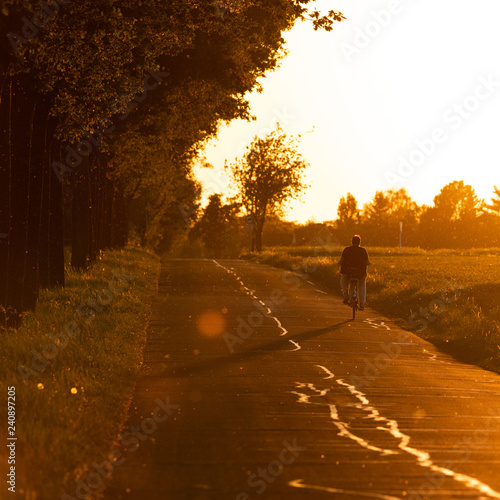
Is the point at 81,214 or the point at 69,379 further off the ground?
the point at 81,214

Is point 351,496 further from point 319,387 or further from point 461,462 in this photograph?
point 319,387

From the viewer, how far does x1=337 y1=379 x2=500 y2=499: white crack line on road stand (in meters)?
7.68

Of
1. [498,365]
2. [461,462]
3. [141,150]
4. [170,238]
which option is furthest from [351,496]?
[170,238]

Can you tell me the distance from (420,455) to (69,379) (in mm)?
4894

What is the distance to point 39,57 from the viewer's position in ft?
52.2

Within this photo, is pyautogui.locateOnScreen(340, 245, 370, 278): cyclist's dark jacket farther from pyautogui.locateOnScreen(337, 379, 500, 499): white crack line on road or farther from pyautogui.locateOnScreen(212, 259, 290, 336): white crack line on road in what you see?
pyautogui.locateOnScreen(337, 379, 500, 499): white crack line on road

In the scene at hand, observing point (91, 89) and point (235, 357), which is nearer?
point (235, 357)

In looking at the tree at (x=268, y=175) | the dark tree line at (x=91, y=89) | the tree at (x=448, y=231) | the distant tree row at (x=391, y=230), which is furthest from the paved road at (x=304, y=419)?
the tree at (x=448, y=231)

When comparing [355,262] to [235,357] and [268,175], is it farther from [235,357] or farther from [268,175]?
[268,175]

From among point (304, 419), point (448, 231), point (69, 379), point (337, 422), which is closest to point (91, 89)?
point (69, 379)

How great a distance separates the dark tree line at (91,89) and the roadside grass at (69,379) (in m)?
1.43

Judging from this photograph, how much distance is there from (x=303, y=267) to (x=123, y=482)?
1643 inches

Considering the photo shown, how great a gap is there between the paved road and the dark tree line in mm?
4049

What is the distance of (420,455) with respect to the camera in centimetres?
895
